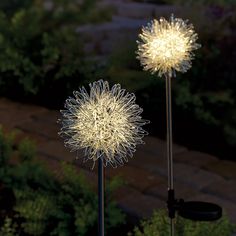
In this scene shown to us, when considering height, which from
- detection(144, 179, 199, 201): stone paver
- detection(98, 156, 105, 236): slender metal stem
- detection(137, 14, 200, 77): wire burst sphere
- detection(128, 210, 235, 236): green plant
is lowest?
detection(98, 156, 105, 236): slender metal stem

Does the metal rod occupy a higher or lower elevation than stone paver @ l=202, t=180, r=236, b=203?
lower

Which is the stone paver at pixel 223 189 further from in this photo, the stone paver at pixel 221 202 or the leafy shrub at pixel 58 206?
the leafy shrub at pixel 58 206

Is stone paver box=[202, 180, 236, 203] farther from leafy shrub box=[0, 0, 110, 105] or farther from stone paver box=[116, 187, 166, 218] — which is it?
leafy shrub box=[0, 0, 110, 105]

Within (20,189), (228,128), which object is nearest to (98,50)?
(228,128)

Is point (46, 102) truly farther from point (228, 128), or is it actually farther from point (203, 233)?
point (203, 233)

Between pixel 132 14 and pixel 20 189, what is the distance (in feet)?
18.8

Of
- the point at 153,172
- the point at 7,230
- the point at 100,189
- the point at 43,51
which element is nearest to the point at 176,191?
the point at 153,172

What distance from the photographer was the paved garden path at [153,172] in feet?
11.3

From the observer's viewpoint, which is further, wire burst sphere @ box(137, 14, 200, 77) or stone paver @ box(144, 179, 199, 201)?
stone paver @ box(144, 179, 199, 201)

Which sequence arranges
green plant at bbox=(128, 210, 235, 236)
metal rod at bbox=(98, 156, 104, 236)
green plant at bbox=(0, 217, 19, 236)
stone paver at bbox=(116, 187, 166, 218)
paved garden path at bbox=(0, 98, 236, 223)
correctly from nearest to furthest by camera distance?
metal rod at bbox=(98, 156, 104, 236)
green plant at bbox=(128, 210, 235, 236)
green plant at bbox=(0, 217, 19, 236)
stone paver at bbox=(116, 187, 166, 218)
paved garden path at bbox=(0, 98, 236, 223)

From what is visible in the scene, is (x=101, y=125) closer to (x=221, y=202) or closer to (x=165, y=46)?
(x=165, y=46)

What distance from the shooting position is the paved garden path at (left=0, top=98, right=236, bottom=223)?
11.3ft

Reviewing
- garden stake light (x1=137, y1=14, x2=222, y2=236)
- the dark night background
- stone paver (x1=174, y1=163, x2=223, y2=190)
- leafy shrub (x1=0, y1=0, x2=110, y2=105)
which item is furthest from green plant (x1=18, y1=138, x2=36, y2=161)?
leafy shrub (x1=0, y1=0, x2=110, y2=105)

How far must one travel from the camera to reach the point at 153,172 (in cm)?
391
